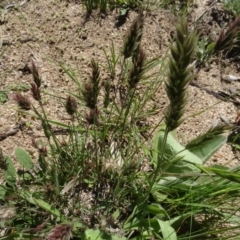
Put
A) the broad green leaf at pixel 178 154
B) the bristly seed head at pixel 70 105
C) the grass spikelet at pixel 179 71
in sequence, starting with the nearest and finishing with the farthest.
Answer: the grass spikelet at pixel 179 71
the bristly seed head at pixel 70 105
the broad green leaf at pixel 178 154

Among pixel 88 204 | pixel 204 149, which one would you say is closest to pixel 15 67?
pixel 88 204

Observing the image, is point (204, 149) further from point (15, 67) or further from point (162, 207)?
point (15, 67)

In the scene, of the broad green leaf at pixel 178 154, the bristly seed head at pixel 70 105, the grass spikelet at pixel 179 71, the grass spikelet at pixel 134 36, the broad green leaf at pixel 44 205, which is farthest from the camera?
the broad green leaf at pixel 178 154

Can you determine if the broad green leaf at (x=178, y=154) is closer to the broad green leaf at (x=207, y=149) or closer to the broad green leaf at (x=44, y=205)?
the broad green leaf at (x=207, y=149)

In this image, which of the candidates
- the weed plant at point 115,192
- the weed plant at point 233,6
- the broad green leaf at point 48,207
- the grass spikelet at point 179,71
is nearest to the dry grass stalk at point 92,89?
the weed plant at point 115,192

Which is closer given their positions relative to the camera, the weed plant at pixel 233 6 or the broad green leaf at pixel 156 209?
the broad green leaf at pixel 156 209

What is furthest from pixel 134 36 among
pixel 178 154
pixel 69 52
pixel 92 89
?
pixel 69 52

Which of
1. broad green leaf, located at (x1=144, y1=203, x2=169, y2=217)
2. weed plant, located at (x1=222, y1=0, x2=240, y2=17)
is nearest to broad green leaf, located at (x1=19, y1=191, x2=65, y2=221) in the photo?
broad green leaf, located at (x1=144, y1=203, x2=169, y2=217)
